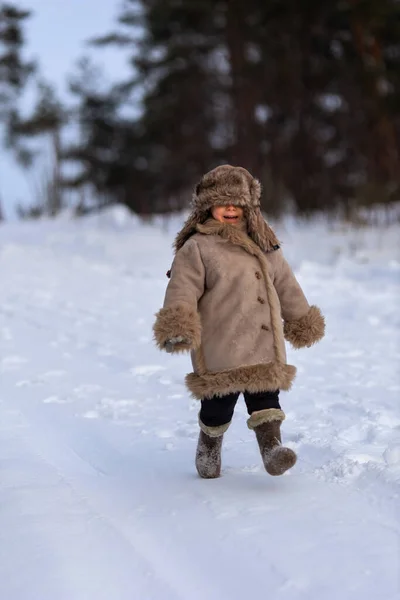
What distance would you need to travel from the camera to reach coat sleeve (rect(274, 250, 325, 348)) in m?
3.61

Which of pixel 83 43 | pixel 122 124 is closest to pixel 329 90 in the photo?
pixel 83 43

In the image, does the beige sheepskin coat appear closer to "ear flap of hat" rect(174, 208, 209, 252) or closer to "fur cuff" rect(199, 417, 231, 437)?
"ear flap of hat" rect(174, 208, 209, 252)

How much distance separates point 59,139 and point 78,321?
65.0 feet

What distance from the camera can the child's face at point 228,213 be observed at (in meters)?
3.55

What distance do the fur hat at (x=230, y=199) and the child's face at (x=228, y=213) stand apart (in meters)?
0.03

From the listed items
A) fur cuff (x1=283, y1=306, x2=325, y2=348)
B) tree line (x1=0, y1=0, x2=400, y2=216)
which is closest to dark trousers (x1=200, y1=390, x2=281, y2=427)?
fur cuff (x1=283, y1=306, x2=325, y2=348)

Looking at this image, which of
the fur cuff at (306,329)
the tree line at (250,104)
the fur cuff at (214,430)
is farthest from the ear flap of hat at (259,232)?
the tree line at (250,104)

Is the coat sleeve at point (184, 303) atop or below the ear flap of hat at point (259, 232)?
below

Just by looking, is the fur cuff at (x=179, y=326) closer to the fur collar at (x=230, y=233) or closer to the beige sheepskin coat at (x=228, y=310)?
the beige sheepskin coat at (x=228, y=310)

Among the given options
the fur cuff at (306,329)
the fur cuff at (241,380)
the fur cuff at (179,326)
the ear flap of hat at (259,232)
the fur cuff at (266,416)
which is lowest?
the fur cuff at (266,416)

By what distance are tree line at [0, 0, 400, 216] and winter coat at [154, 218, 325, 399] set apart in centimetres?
1099

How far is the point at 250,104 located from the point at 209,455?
16.8 meters

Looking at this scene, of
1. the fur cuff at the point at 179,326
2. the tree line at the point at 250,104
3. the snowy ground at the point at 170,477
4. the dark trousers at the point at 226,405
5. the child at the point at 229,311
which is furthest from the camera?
the tree line at the point at 250,104

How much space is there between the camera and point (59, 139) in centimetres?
2611
